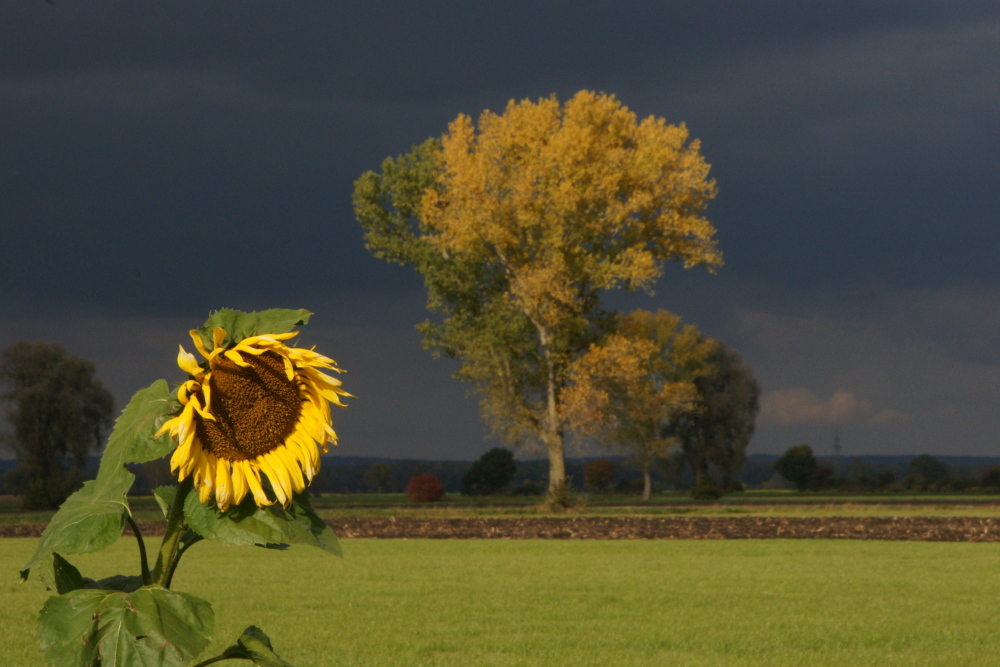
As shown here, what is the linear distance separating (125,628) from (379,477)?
242ft

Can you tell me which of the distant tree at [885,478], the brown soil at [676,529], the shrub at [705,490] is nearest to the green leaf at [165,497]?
the brown soil at [676,529]

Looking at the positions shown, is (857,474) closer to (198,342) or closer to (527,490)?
(527,490)

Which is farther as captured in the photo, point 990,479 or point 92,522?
point 990,479

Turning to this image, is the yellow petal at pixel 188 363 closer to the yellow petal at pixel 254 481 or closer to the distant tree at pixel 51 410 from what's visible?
the yellow petal at pixel 254 481

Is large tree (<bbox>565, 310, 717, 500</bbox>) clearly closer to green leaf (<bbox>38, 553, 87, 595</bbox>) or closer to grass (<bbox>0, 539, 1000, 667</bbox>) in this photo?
grass (<bbox>0, 539, 1000, 667</bbox>)

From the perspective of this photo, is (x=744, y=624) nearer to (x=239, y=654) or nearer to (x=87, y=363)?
(x=239, y=654)

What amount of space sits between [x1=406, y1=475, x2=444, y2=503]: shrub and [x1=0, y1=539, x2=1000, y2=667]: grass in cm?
3025

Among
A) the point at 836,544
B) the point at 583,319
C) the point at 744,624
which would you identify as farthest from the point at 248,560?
the point at 583,319

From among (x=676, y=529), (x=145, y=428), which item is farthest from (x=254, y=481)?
(x=676, y=529)

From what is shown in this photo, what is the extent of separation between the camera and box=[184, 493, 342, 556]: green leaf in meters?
1.43

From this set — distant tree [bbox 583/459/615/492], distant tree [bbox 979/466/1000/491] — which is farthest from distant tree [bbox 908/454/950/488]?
distant tree [bbox 583/459/615/492]

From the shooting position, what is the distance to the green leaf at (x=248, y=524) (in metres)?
1.43

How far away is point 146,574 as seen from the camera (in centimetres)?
160

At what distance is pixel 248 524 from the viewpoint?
4.75 ft
